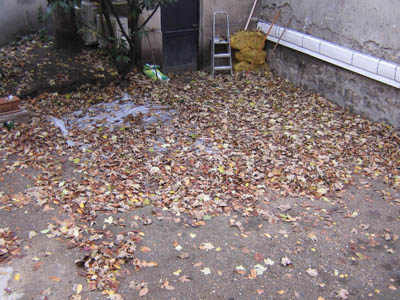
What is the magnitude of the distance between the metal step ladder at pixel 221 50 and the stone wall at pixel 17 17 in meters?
4.66

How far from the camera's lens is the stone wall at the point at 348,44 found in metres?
7.25

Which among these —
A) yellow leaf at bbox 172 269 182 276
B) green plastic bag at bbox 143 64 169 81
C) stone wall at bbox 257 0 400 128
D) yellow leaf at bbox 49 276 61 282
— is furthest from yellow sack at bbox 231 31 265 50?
yellow leaf at bbox 49 276 61 282

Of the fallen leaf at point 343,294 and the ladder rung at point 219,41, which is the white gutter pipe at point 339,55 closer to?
the ladder rung at point 219,41

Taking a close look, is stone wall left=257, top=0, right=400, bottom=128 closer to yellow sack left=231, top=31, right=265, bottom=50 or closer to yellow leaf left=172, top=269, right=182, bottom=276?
yellow sack left=231, top=31, right=265, bottom=50

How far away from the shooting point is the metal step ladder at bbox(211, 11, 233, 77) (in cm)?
1015

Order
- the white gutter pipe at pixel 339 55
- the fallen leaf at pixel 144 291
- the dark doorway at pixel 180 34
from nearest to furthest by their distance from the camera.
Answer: the fallen leaf at pixel 144 291
the white gutter pipe at pixel 339 55
the dark doorway at pixel 180 34

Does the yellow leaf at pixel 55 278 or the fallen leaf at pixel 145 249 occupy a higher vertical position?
the yellow leaf at pixel 55 278

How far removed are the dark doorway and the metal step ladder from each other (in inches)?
20.2

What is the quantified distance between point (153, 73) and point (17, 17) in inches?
152

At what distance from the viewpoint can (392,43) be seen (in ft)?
23.4

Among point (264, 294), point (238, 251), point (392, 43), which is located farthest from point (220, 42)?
point (264, 294)

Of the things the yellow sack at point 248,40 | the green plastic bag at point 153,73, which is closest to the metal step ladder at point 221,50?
the yellow sack at point 248,40

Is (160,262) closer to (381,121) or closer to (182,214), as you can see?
(182,214)

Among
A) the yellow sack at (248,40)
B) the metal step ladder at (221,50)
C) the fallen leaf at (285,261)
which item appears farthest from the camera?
the yellow sack at (248,40)
